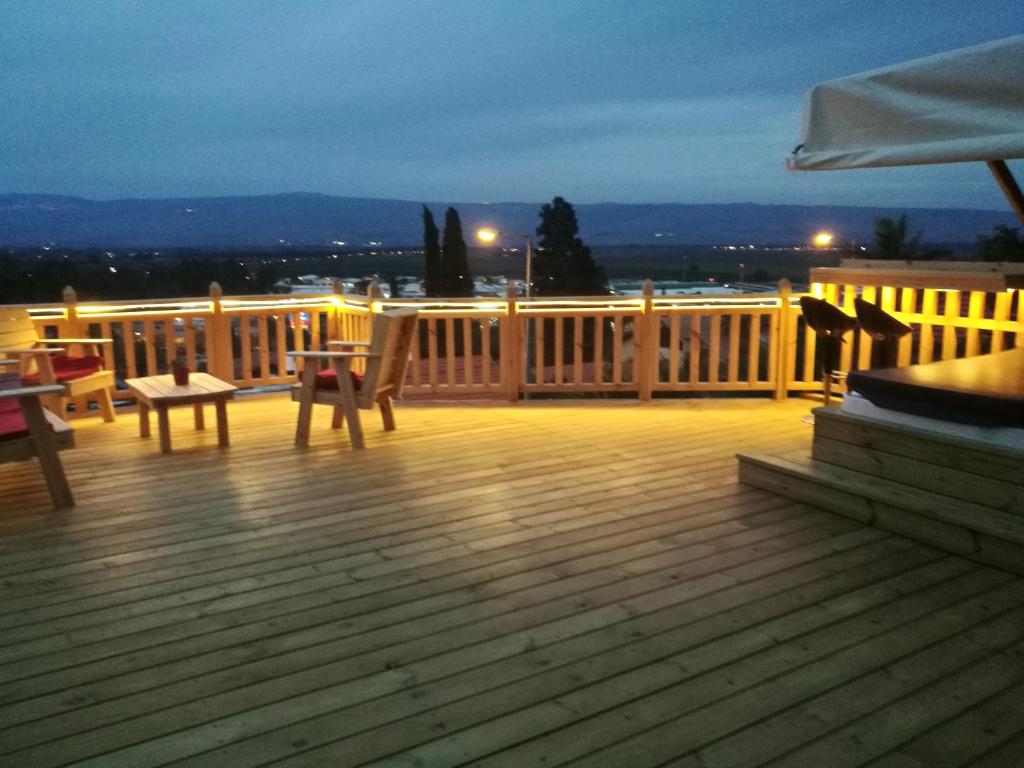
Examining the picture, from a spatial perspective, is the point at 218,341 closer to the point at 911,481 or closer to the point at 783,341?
the point at 783,341

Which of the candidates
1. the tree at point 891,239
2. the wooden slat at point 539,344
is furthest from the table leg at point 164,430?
the tree at point 891,239

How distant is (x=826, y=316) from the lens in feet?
17.9

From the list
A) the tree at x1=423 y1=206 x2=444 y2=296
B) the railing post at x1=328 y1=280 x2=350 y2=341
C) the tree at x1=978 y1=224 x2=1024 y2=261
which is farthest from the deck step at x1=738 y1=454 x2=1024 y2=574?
the tree at x1=423 y1=206 x2=444 y2=296

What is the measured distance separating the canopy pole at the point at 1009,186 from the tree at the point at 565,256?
→ 61.5ft

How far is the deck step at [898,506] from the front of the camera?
3.07 m

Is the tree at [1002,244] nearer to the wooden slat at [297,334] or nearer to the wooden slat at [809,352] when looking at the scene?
the wooden slat at [809,352]

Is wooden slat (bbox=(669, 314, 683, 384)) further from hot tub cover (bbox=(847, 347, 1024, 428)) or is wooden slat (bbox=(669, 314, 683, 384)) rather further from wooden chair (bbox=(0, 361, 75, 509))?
wooden chair (bbox=(0, 361, 75, 509))

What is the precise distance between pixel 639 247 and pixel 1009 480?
20.1 m

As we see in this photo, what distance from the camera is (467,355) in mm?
6715

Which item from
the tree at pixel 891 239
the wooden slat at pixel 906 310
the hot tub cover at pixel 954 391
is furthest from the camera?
the tree at pixel 891 239

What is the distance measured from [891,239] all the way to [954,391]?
1380 cm

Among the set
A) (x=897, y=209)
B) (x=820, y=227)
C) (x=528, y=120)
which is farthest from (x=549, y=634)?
(x=528, y=120)

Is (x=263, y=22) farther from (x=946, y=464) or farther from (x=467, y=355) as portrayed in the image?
(x=946, y=464)

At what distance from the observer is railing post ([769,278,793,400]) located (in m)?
6.45
